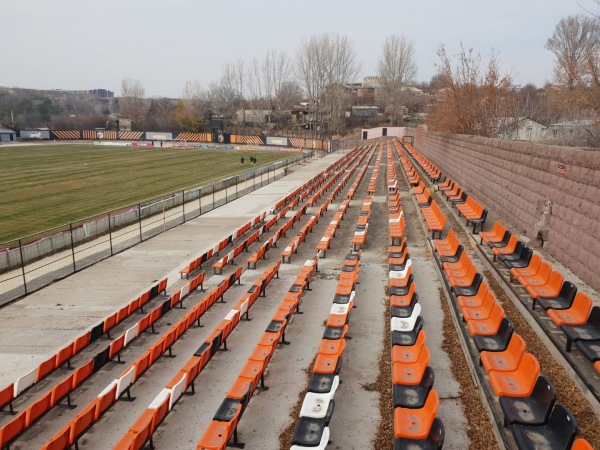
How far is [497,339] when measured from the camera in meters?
7.27

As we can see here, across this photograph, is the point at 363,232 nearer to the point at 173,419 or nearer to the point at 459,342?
the point at 459,342

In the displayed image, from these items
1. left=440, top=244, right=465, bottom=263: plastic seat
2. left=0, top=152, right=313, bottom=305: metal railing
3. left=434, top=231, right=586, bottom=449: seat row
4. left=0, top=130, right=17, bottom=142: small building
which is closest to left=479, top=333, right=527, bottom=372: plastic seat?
left=434, top=231, right=586, bottom=449: seat row

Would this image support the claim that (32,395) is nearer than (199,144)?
Yes

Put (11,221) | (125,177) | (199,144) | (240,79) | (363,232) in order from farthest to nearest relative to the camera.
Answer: (240,79), (199,144), (125,177), (11,221), (363,232)

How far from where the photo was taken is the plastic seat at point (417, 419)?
5371 millimetres

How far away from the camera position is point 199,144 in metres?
77.6

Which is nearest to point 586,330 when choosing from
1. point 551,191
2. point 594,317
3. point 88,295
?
point 594,317

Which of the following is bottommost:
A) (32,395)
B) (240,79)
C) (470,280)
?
(32,395)

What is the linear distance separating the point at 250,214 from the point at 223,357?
15.2m

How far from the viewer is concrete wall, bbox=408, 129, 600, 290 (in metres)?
9.30

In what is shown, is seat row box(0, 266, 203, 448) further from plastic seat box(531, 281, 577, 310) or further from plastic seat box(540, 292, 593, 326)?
plastic seat box(531, 281, 577, 310)

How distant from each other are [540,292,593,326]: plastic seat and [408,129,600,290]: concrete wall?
1791 mm

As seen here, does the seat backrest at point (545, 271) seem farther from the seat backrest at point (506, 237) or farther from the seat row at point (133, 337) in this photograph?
the seat row at point (133, 337)

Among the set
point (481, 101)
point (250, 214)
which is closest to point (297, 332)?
point (250, 214)
